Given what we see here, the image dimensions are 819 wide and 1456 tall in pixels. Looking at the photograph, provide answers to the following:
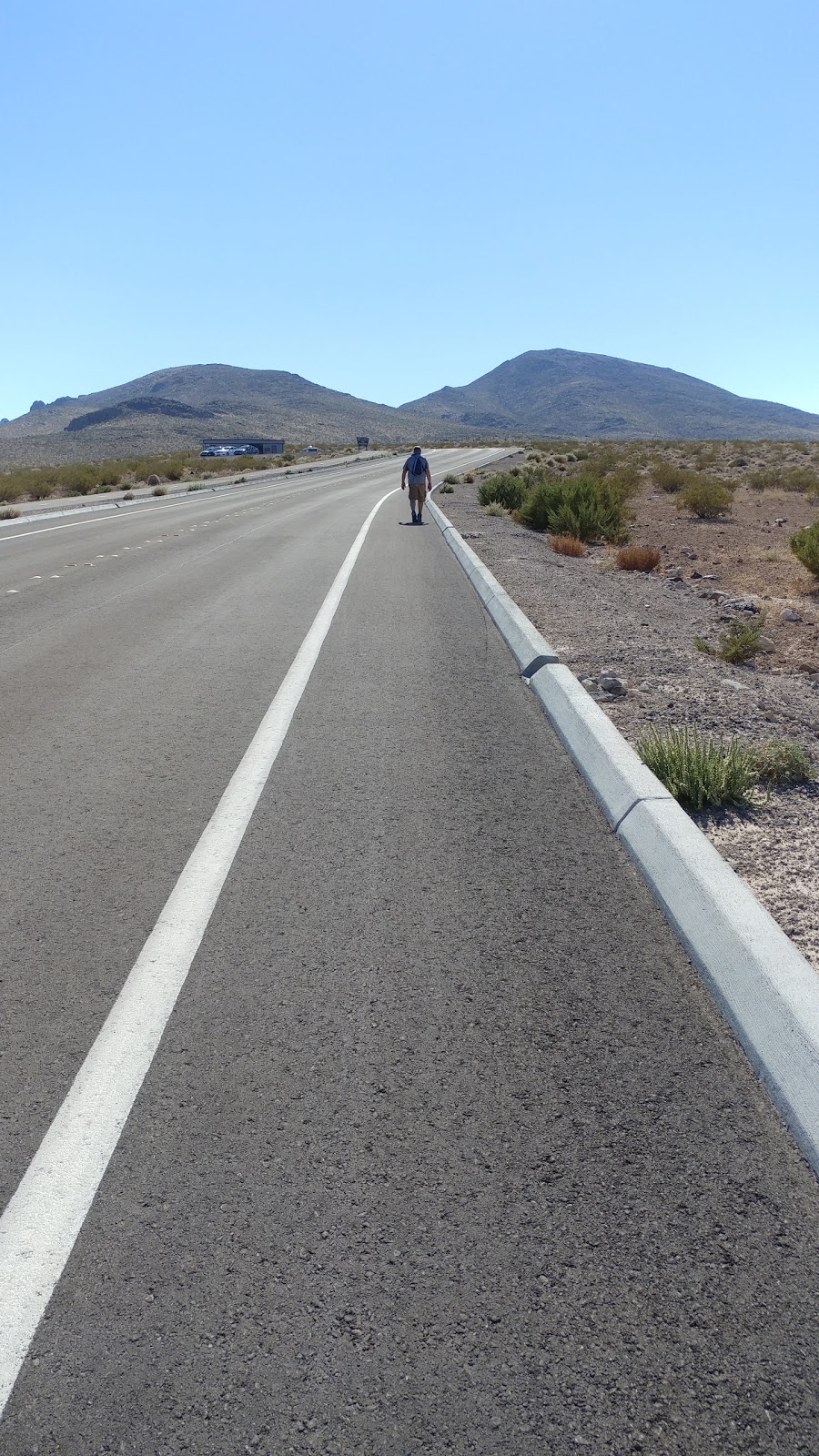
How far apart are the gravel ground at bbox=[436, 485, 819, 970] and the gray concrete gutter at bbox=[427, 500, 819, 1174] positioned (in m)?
0.27

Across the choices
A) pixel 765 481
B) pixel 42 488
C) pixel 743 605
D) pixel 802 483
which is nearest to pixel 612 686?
pixel 743 605

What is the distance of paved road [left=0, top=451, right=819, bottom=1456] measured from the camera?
7.02 feet

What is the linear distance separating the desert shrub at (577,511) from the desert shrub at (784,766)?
16.4m

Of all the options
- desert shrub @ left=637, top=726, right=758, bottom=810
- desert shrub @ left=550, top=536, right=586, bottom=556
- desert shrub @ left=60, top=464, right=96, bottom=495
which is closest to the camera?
desert shrub @ left=637, top=726, right=758, bottom=810

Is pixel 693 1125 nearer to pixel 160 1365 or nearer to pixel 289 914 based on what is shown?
pixel 160 1365

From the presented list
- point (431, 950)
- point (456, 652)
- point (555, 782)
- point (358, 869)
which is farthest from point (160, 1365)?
point (456, 652)

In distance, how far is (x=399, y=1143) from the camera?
9.53ft

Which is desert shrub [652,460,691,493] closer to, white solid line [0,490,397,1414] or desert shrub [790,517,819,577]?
desert shrub [790,517,819,577]

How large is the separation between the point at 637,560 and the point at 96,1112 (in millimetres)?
16479

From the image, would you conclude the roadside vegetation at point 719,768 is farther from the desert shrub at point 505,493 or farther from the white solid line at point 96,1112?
the desert shrub at point 505,493

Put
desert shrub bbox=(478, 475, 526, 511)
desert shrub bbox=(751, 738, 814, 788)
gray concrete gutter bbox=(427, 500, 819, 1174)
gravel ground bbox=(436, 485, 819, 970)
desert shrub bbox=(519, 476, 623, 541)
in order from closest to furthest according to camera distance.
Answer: gray concrete gutter bbox=(427, 500, 819, 1174) → gravel ground bbox=(436, 485, 819, 970) → desert shrub bbox=(751, 738, 814, 788) → desert shrub bbox=(519, 476, 623, 541) → desert shrub bbox=(478, 475, 526, 511)

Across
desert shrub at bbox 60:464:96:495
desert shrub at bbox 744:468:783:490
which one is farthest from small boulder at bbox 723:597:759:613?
desert shrub at bbox 60:464:96:495

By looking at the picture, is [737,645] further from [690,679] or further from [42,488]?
[42,488]

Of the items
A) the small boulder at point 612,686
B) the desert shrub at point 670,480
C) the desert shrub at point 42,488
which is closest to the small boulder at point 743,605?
the small boulder at point 612,686
